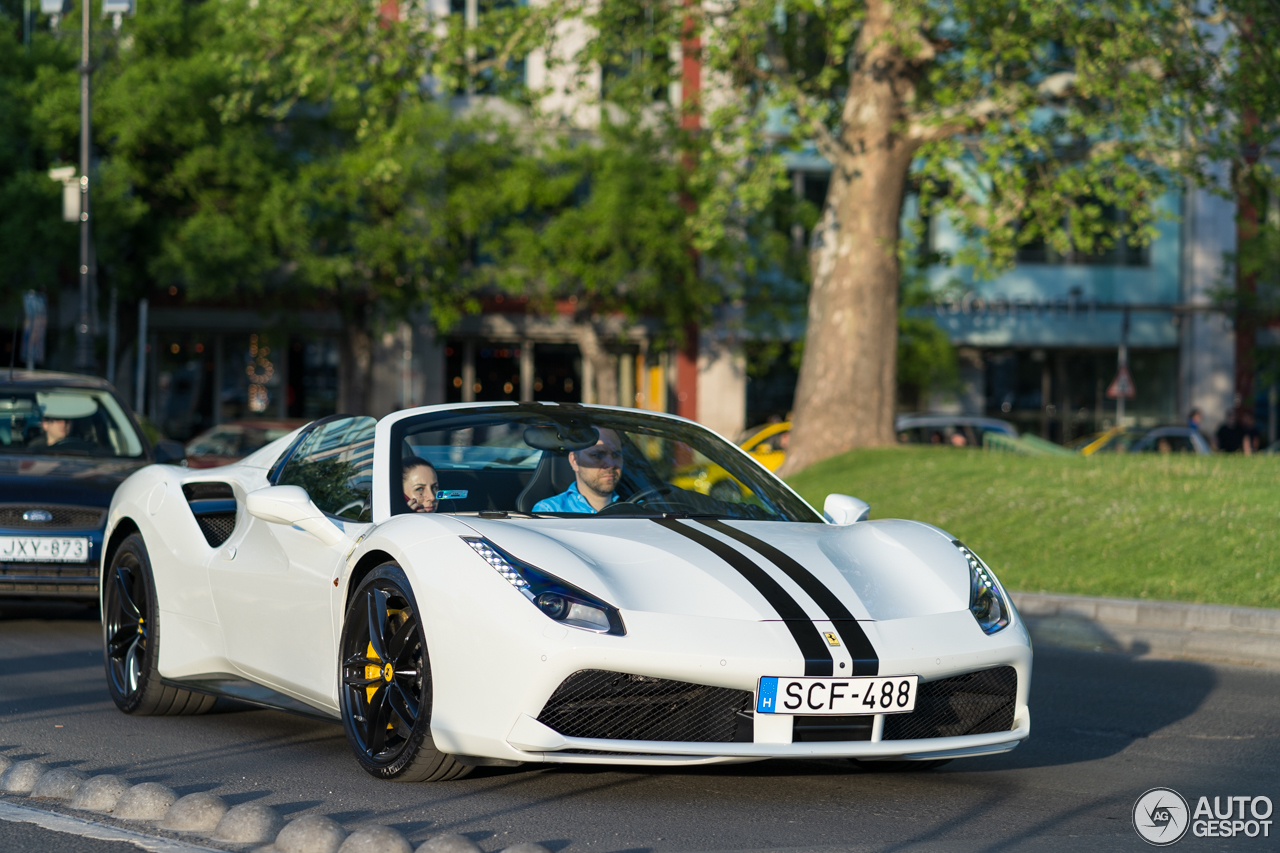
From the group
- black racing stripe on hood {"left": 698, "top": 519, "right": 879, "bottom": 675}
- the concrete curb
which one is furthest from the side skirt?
the concrete curb

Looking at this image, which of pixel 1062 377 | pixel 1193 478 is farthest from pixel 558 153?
pixel 1193 478

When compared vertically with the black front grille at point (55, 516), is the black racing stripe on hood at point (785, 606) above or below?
above

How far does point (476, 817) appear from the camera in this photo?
4559 millimetres

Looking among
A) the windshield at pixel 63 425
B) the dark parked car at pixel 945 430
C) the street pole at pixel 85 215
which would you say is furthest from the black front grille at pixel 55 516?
the dark parked car at pixel 945 430

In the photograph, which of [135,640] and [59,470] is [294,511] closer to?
[135,640]

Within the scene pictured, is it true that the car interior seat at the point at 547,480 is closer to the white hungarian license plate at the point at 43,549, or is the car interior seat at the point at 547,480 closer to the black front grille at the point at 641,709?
the black front grille at the point at 641,709

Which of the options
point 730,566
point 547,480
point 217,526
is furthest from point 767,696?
point 217,526

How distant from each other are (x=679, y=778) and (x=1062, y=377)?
1448 inches

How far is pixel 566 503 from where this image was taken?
5.61 m

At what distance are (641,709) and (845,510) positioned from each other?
60.5 inches

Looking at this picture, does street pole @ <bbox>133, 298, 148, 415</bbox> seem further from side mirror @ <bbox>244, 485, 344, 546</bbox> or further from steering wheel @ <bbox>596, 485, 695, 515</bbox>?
steering wheel @ <bbox>596, 485, 695, 515</bbox>

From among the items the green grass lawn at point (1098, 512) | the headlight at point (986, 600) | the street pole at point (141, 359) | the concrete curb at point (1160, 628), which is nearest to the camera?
the headlight at point (986, 600)

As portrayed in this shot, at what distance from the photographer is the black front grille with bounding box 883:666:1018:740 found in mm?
4695

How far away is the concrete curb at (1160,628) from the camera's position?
30.8ft
